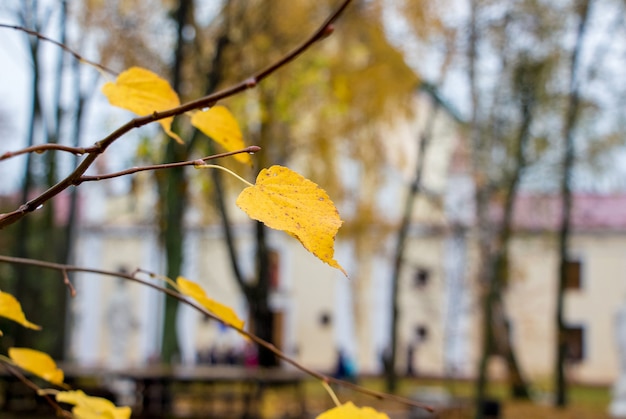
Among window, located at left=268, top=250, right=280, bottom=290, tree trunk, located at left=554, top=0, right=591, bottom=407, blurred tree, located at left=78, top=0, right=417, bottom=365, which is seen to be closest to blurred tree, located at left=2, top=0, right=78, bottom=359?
blurred tree, located at left=78, top=0, right=417, bottom=365

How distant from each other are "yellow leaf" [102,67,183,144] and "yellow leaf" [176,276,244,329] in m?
0.14

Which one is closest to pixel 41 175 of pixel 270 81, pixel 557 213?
pixel 270 81

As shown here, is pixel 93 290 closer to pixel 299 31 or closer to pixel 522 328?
pixel 522 328

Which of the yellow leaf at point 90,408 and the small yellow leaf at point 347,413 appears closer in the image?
the small yellow leaf at point 347,413

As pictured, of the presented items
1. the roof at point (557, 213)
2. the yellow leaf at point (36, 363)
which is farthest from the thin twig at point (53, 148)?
the roof at point (557, 213)

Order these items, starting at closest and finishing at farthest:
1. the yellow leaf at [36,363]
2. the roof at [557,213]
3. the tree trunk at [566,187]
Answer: the yellow leaf at [36,363], the tree trunk at [566,187], the roof at [557,213]

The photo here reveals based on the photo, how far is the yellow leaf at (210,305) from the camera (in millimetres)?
768

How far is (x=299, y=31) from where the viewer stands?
35.2ft

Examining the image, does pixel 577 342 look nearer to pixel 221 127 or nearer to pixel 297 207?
pixel 221 127

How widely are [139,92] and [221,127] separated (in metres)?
0.08

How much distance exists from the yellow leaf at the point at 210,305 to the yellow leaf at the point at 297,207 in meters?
0.23

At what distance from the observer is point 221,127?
0.79 m

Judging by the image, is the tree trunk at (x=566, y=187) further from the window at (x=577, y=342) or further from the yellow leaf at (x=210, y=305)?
Answer: the yellow leaf at (x=210, y=305)

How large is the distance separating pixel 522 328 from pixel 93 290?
14.7 m
